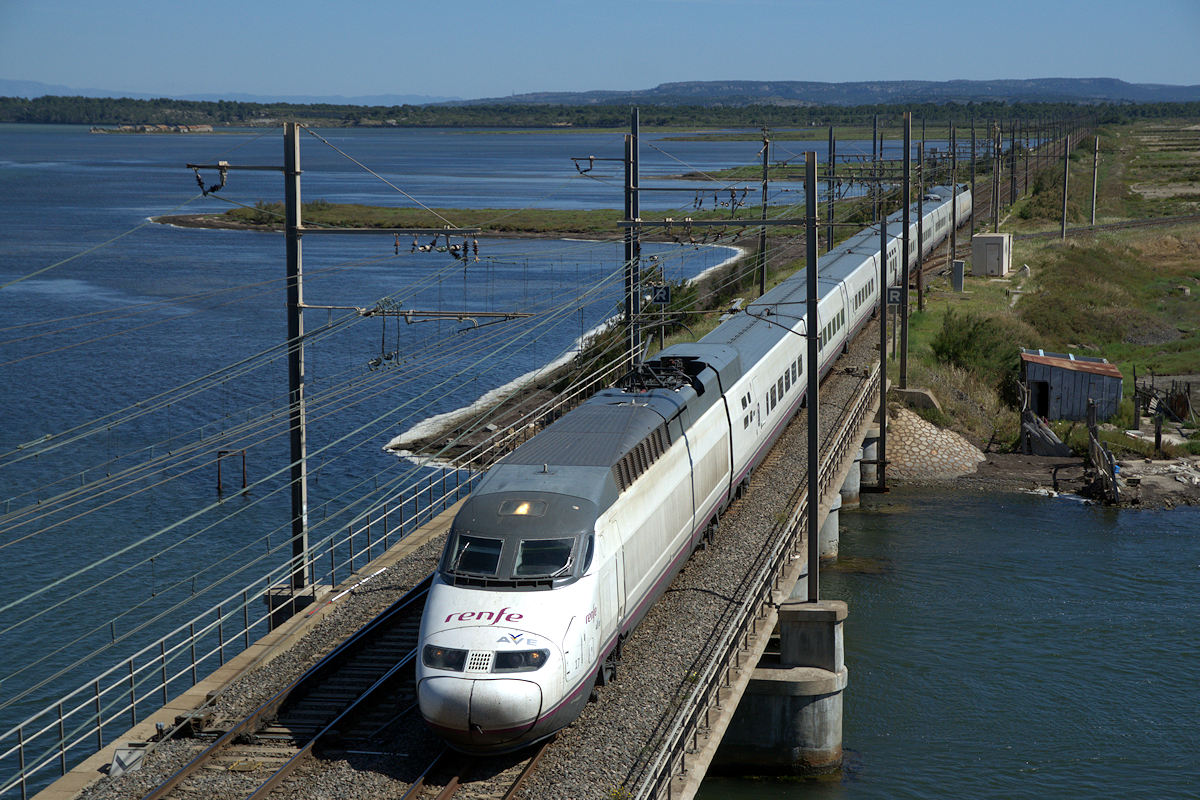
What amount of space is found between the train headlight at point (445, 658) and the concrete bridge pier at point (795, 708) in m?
9.35

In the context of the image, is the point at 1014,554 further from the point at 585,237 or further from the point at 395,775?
the point at 585,237

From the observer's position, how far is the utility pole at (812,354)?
2025 cm

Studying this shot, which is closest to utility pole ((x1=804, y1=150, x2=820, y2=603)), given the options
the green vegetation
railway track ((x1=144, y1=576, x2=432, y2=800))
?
railway track ((x1=144, y1=576, x2=432, y2=800))

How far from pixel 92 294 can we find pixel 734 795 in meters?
70.3

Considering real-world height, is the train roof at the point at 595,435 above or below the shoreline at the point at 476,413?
above

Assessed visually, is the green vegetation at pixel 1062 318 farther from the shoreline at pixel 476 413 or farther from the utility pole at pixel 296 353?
the utility pole at pixel 296 353

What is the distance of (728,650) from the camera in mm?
19547

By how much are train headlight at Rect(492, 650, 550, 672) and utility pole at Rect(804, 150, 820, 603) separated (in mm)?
8214

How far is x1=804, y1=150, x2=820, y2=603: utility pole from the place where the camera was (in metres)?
20.2

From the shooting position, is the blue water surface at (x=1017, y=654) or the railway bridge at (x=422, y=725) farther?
the blue water surface at (x=1017, y=654)

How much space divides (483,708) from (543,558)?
2.36 metres

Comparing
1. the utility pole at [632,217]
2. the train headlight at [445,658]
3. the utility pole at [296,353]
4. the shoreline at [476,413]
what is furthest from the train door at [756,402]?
the shoreline at [476,413]

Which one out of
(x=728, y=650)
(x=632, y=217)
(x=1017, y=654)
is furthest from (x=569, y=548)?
(x=1017, y=654)

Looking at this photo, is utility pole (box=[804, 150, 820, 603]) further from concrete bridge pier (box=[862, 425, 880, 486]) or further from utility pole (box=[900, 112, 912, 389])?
utility pole (box=[900, 112, 912, 389])
